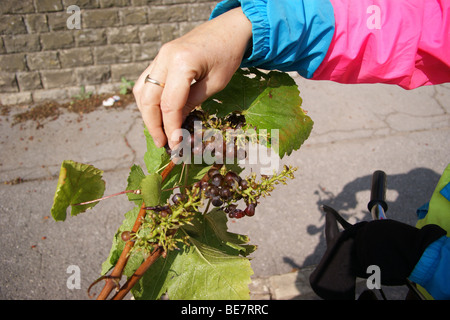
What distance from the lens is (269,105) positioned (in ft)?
3.70

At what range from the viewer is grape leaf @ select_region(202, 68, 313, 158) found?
1.09 m

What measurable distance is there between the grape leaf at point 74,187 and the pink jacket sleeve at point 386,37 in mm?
854

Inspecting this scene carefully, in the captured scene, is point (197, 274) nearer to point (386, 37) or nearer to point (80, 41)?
point (386, 37)

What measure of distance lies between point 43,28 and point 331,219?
4463 mm

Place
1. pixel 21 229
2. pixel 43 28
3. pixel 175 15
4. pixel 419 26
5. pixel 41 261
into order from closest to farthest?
pixel 419 26 < pixel 41 261 < pixel 21 229 < pixel 43 28 < pixel 175 15

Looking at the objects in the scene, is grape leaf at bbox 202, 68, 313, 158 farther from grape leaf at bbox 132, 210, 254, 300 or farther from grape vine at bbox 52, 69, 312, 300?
grape leaf at bbox 132, 210, 254, 300

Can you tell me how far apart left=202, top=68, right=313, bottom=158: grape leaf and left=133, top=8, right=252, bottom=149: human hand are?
0.08 metres

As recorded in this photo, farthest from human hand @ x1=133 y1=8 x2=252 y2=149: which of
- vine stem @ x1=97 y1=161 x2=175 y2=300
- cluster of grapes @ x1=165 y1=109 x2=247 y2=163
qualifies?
vine stem @ x1=97 y1=161 x2=175 y2=300

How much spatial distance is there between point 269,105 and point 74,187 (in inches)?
24.5

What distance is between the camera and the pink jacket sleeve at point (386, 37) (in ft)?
3.99

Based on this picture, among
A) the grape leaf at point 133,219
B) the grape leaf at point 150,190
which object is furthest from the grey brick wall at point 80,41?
the grape leaf at point 150,190
